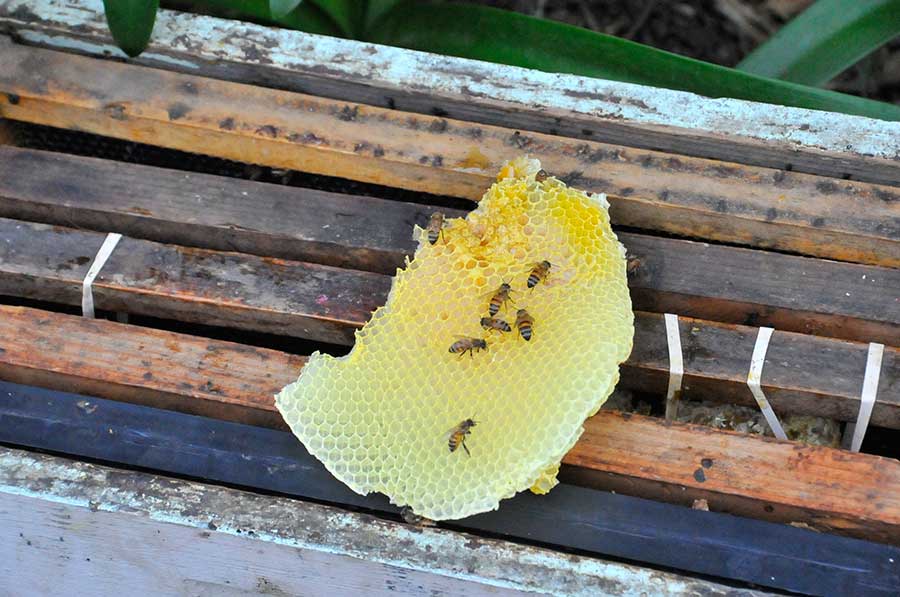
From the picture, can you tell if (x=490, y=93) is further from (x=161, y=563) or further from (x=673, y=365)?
(x=161, y=563)

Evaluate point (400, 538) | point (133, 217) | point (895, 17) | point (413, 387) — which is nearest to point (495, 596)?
point (400, 538)


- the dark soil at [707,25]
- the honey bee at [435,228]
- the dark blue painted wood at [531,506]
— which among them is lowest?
the dark blue painted wood at [531,506]

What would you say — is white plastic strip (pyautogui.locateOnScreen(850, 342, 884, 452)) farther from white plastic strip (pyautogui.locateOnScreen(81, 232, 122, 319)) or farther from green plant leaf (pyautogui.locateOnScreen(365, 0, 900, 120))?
white plastic strip (pyautogui.locateOnScreen(81, 232, 122, 319))

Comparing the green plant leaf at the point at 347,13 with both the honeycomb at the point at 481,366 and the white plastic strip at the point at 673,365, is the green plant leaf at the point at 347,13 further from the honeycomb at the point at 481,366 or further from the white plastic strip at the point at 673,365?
the white plastic strip at the point at 673,365

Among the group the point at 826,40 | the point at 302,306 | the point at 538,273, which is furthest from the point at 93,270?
the point at 826,40

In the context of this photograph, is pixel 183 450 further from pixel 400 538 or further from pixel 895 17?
pixel 895 17

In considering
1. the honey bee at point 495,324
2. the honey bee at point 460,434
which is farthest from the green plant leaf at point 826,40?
the honey bee at point 460,434

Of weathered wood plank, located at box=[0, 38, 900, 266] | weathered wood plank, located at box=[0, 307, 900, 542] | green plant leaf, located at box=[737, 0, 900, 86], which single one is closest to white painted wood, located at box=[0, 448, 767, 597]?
weathered wood plank, located at box=[0, 307, 900, 542]
